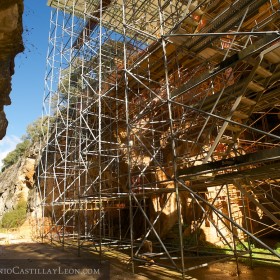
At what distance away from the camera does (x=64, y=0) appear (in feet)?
54.0

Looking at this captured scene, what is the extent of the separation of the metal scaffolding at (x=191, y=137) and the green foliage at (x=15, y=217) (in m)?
2.37

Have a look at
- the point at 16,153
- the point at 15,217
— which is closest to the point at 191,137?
the point at 15,217

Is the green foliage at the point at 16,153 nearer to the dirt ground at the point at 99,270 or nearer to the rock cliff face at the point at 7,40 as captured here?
the dirt ground at the point at 99,270

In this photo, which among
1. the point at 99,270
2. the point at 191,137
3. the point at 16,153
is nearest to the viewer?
the point at 99,270

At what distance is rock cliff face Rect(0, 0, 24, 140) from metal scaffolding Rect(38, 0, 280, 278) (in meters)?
3.13

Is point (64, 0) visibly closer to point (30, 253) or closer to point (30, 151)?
point (30, 151)

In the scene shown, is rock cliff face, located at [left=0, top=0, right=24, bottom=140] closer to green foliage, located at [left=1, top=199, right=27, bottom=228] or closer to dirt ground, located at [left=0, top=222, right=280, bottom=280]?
dirt ground, located at [left=0, top=222, right=280, bottom=280]

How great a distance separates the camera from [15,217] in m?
18.2

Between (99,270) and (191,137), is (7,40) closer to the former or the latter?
(99,270)

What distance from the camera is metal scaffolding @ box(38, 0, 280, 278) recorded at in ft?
18.0

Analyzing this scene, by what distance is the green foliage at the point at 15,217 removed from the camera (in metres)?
18.0

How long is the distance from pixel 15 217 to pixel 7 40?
15.5 meters

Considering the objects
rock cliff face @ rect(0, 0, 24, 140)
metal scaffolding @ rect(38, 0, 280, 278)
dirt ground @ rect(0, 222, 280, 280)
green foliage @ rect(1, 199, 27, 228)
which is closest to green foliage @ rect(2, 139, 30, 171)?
green foliage @ rect(1, 199, 27, 228)

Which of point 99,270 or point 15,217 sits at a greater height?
point 15,217
